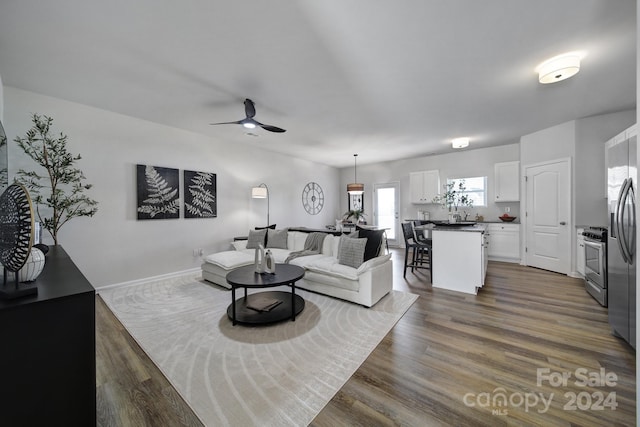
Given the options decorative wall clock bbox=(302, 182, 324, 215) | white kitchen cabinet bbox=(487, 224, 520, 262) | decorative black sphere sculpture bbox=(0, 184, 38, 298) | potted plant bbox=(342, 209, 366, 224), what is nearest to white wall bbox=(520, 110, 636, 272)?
white kitchen cabinet bbox=(487, 224, 520, 262)

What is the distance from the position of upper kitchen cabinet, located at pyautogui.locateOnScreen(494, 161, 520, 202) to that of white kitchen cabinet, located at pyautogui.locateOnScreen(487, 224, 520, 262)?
2.31 ft

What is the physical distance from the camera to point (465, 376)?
1.78 m

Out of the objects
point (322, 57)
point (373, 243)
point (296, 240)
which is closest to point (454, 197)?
point (373, 243)

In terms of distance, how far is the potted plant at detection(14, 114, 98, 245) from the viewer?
2873mm

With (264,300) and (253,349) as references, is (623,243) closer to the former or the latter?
(253,349)

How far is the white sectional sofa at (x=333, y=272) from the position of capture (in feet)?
9.77

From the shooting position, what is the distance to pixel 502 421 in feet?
4.64

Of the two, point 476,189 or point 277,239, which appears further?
point 476,189

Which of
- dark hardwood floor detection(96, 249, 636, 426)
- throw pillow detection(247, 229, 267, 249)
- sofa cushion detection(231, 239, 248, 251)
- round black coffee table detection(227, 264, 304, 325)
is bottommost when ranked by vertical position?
dark hardwood floor detection(96, 249, 636, 426)

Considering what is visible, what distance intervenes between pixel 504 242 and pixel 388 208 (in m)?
3.12

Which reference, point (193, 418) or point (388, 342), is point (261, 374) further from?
point (388, 342)

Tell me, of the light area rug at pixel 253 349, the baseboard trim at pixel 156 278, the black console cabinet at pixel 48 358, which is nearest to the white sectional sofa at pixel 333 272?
the light area rug at pixel 253 349

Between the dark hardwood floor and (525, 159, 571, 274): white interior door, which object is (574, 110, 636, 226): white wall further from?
the dark hardwood floor

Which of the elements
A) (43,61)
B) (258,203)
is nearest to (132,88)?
(43,61)
